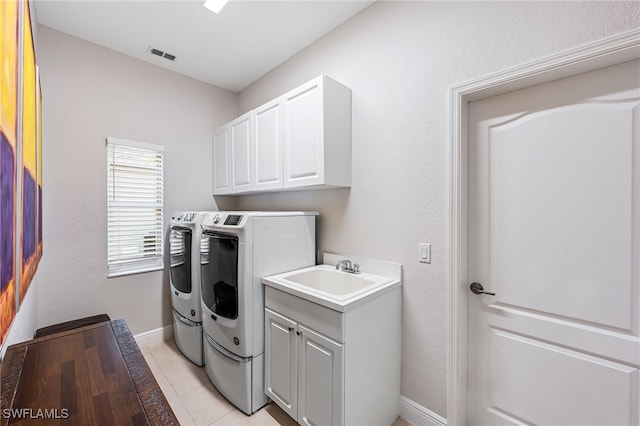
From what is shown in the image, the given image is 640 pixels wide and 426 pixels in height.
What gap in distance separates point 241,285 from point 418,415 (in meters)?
1.43

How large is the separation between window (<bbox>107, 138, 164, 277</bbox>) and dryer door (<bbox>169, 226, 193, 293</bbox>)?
0.27m

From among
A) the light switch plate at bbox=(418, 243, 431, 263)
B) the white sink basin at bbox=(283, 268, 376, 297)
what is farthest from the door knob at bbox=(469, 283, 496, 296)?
the white sink basin at bbox=(283, 268, 376, 297)

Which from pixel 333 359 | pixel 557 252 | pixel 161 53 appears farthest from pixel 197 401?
pixel 161 53

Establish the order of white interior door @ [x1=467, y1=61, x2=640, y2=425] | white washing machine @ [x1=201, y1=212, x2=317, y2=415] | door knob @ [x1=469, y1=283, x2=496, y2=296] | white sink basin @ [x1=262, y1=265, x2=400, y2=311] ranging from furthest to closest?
white washing machine @ [x1=201, y1=212, x2=317, y2=415] < door knob @ [x1=469, y1=283, x2=496, y2=296] < white sink basin @ [x1=262, y1=265, x2=400, y2=311] < white interior door @ [x1=467, y1=61, x2=640, y2=425]

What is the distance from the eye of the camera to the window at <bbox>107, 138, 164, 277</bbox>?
2.54 meters

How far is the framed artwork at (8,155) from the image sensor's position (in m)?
0.57

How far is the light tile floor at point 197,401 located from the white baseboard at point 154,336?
0.64 ft

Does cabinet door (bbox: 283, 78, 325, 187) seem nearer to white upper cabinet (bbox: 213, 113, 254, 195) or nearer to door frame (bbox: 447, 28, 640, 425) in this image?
white upper cabinet (bbox: 213, 113, 254, 195)

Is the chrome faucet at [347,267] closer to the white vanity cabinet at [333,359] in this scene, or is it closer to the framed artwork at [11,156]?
the white vanity cabinet at [333,359]

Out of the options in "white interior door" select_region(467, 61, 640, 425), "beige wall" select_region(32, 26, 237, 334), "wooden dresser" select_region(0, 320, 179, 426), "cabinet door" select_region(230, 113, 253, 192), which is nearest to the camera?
"wooden dresser" select_region(0, 320, 179, 426)

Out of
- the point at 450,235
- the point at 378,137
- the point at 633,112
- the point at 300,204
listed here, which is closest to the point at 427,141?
the point at 378,137

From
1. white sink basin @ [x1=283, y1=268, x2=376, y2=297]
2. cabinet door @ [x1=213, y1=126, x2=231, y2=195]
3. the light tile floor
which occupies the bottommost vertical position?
the light tile floor

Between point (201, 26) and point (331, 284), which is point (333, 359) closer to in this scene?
point (331, 284)

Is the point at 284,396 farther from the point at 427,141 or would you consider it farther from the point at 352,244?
the point at 427,141
